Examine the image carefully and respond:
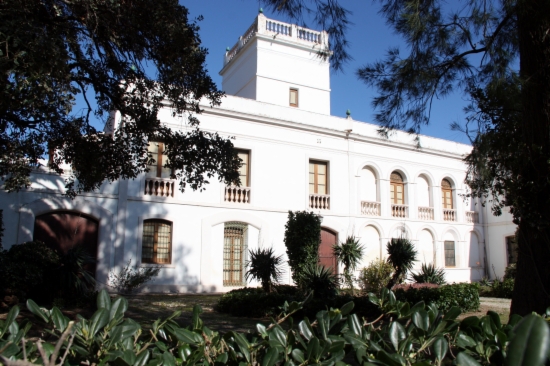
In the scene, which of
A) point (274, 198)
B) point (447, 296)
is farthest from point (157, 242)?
point (447, 296)

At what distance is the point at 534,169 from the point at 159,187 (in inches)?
505

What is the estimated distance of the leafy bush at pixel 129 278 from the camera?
14.9m

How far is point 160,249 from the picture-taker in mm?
16312

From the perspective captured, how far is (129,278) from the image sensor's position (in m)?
15.0

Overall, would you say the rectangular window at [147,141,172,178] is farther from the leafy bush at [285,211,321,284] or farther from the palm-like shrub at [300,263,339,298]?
the palm-like shrub at [300,263,339,298]

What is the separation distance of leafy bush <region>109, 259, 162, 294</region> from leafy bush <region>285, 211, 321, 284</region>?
198 inches

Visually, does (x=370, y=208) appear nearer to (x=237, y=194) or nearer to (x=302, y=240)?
(x=237, y=194)

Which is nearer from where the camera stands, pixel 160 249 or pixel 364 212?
pixel 160 249

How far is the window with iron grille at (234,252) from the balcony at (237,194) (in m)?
0.85

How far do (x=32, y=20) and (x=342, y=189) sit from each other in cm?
1471

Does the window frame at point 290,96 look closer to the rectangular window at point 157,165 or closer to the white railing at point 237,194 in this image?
the white railing at point 237,194

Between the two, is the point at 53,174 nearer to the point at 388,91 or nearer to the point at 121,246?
the point at 121,246

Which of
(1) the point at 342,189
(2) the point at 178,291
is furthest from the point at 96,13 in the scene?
(1) the point at 342,189

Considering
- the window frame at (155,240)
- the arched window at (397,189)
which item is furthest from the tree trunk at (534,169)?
the arched window at (397,189)
